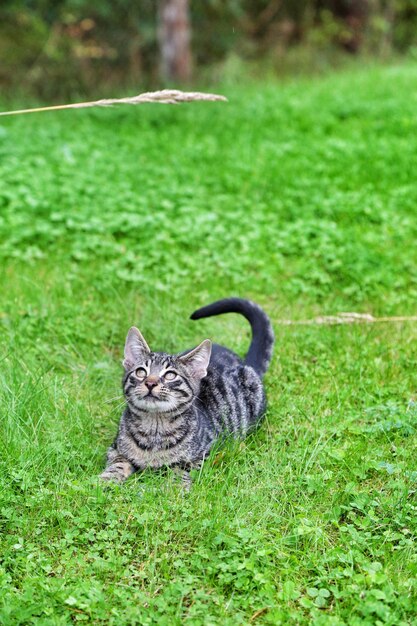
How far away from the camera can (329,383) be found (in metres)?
5.61

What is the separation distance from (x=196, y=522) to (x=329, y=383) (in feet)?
6.32

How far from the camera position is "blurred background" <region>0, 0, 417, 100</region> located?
13688 millimetres

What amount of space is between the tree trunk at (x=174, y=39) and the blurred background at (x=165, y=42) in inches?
0.6

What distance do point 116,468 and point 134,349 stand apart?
2.45 feet

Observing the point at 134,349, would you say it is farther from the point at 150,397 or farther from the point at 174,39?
the point at 174,39

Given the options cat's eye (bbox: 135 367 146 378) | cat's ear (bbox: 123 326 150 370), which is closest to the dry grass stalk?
cat's ear (bbox: 123 326 150 370)

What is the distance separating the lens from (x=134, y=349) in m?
4.82

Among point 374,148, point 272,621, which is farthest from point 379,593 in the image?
point 374,148

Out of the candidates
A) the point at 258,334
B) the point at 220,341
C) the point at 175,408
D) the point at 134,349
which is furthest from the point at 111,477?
the point at 220,341

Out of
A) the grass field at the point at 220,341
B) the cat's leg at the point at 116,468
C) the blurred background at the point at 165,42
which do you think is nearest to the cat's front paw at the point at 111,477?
the cat's leg at the point at 116,468

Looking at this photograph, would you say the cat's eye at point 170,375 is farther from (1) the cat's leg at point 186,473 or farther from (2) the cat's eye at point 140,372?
(1) the cat's leg at point 186,473

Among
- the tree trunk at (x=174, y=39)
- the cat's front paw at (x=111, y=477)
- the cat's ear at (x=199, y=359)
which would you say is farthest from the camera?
the tree trunk at (x=174, y=39)

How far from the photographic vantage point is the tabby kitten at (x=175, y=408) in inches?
179

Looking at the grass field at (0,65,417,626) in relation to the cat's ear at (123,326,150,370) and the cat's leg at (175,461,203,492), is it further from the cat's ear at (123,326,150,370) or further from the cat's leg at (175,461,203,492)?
the cat's ear at (123,326,150,370)
